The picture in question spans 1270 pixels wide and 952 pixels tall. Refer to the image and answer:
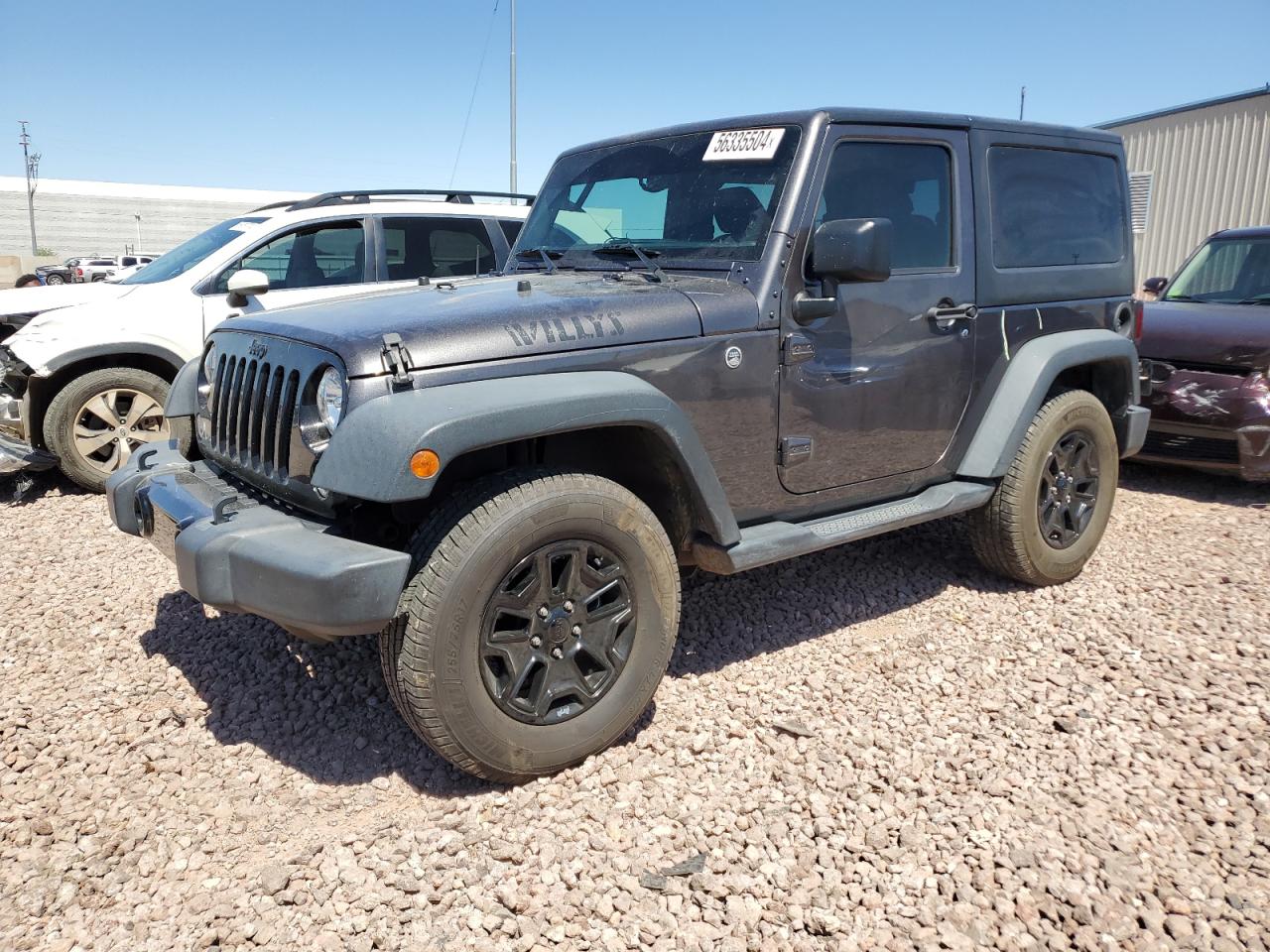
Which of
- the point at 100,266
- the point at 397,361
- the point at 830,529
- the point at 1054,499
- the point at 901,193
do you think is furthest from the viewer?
the point at 100,266

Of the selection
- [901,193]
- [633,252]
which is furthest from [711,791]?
[901,193]

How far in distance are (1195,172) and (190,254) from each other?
1719 cm

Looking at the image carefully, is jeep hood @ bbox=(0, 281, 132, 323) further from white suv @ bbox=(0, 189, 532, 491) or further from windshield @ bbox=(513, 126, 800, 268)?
windshield @ bbox=(513, 126, 800, 268)

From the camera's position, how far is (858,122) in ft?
11.5

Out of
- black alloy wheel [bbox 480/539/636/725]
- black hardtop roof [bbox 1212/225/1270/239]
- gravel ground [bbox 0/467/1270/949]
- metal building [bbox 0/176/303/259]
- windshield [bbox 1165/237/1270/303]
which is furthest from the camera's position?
A: metal building [bbox 0/176/303/259]

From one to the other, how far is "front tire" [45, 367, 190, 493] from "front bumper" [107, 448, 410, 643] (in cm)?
354

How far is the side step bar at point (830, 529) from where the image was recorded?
3.17 meters

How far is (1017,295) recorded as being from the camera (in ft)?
13.4

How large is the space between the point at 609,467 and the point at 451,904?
142cm

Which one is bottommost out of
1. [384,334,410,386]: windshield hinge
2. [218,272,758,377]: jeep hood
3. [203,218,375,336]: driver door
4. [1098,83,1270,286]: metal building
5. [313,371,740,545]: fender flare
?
[313,371,740,545]: fender flare

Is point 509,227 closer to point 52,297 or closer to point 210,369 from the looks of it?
point 52,297

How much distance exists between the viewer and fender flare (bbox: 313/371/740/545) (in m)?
2.39

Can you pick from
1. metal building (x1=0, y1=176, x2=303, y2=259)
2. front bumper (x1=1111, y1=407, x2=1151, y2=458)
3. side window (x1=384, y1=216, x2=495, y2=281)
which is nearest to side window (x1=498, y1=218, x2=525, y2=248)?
side window (x1=384, y1=216, x2=495, y2=281)

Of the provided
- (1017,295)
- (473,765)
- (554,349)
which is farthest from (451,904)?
(1017,295)
